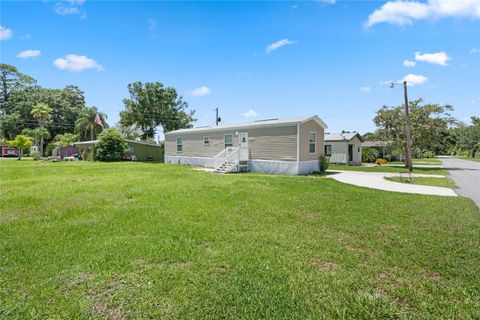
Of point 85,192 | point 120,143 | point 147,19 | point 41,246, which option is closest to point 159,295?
point 41,246

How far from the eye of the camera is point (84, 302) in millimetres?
2643

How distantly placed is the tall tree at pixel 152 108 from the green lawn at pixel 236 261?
2591 cm

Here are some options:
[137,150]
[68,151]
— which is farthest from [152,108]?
[68,151]

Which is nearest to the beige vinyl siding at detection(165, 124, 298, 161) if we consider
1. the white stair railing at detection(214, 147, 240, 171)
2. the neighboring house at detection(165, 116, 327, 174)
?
the neighboring house at detection(165, 116, 327, 174)

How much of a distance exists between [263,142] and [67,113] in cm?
4413

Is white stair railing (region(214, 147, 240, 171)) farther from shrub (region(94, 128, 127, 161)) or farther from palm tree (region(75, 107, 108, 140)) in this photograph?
palm tree (region(75, 107, 108, 140))

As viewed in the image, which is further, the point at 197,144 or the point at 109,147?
the point at 109,147

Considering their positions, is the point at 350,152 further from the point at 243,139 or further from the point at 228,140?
the point at 228,140

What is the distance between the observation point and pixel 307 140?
15.4m

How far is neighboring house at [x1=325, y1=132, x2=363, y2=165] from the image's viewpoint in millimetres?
23641

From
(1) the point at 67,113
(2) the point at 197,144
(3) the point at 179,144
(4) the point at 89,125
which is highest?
Result: (1) the point at 67,113

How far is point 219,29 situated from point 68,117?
44.3 meters

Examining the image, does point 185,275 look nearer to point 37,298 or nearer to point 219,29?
point 37,298

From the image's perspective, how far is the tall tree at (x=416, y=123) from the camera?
777 inches
